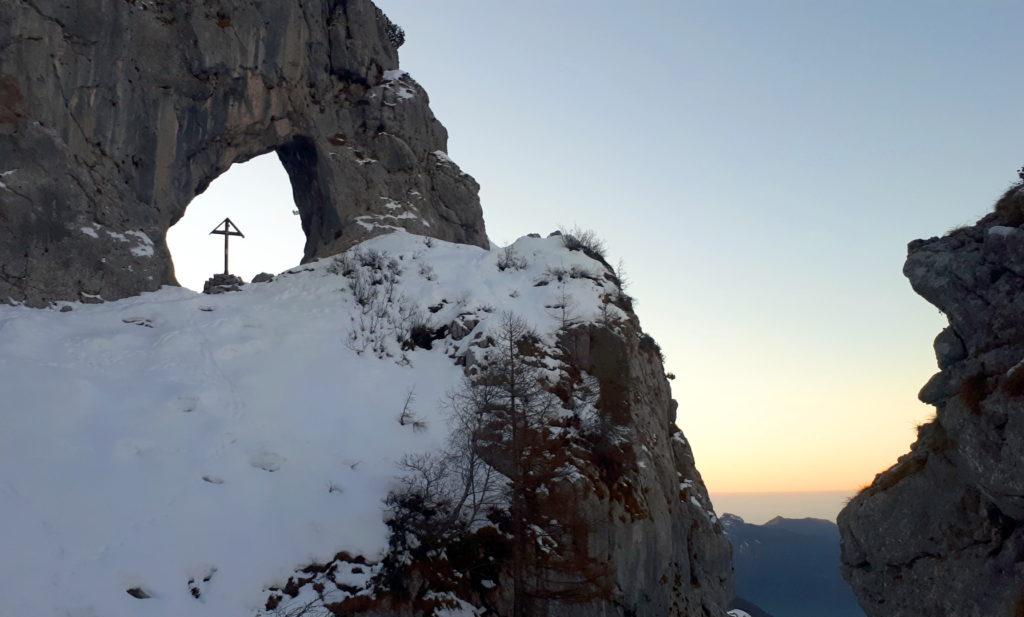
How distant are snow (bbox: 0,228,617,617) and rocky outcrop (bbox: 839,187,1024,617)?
1073cm

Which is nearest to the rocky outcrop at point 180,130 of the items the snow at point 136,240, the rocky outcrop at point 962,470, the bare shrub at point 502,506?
the snow at point 136,240

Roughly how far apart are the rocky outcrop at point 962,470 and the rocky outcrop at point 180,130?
2580cm

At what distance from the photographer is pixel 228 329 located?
26.7 m

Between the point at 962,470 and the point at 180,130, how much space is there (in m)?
31.7

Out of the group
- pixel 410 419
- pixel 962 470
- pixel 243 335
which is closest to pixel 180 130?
pixel 243 335

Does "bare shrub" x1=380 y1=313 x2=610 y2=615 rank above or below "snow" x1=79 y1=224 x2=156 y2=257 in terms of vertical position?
below

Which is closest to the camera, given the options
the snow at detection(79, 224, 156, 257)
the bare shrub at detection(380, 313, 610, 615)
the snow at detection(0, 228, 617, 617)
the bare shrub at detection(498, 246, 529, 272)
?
the snow at detection(0, 228, 617, 617)

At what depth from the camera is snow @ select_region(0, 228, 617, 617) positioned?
15.8 meters

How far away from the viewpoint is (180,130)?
109 ft

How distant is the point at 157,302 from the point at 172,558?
14.7 metres

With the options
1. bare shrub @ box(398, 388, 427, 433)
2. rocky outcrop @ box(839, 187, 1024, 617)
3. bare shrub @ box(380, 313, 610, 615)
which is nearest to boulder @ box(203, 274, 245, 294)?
bare shrub @ box(398, 388, 427, 433)

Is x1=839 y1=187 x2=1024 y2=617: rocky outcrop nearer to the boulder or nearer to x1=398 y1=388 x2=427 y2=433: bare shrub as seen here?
x1=398 y1=388 x2=427 y2=433: bare shrub

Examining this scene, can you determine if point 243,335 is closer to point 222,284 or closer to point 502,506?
point 222,284

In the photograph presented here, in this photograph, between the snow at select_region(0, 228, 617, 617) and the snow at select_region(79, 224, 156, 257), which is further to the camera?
the snow at select_region(79, 224, 156, 257)
